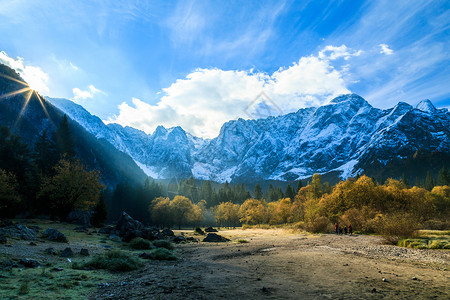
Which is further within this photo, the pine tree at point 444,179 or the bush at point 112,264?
the pine tree at point 444,179

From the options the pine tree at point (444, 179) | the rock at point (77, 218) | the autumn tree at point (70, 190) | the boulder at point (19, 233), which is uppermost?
the pine tree at point (444, 179)

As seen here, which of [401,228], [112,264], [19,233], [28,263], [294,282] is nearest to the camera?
[294,282]

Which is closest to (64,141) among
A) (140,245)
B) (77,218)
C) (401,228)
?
(77,218)

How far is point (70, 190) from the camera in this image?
43.4m

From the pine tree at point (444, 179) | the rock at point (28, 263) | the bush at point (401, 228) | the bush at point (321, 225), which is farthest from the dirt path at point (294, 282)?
the pine tree at point (444, 179)

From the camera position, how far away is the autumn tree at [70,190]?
141 ft

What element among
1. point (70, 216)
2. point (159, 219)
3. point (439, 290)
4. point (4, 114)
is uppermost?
point (4, 114)

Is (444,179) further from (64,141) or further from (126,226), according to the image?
(64,141)

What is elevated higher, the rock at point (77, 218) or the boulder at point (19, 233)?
the boulder at point (19, 233)

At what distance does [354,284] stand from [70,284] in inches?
507

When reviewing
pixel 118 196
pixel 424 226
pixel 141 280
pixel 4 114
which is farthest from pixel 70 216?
pixel 4 114

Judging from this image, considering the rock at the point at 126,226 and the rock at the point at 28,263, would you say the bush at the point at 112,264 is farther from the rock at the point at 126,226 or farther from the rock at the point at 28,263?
the rock at the point at 126,226

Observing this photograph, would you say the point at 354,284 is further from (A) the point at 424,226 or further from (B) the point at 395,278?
(A) the point at 424,226

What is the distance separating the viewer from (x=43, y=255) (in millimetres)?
15734
